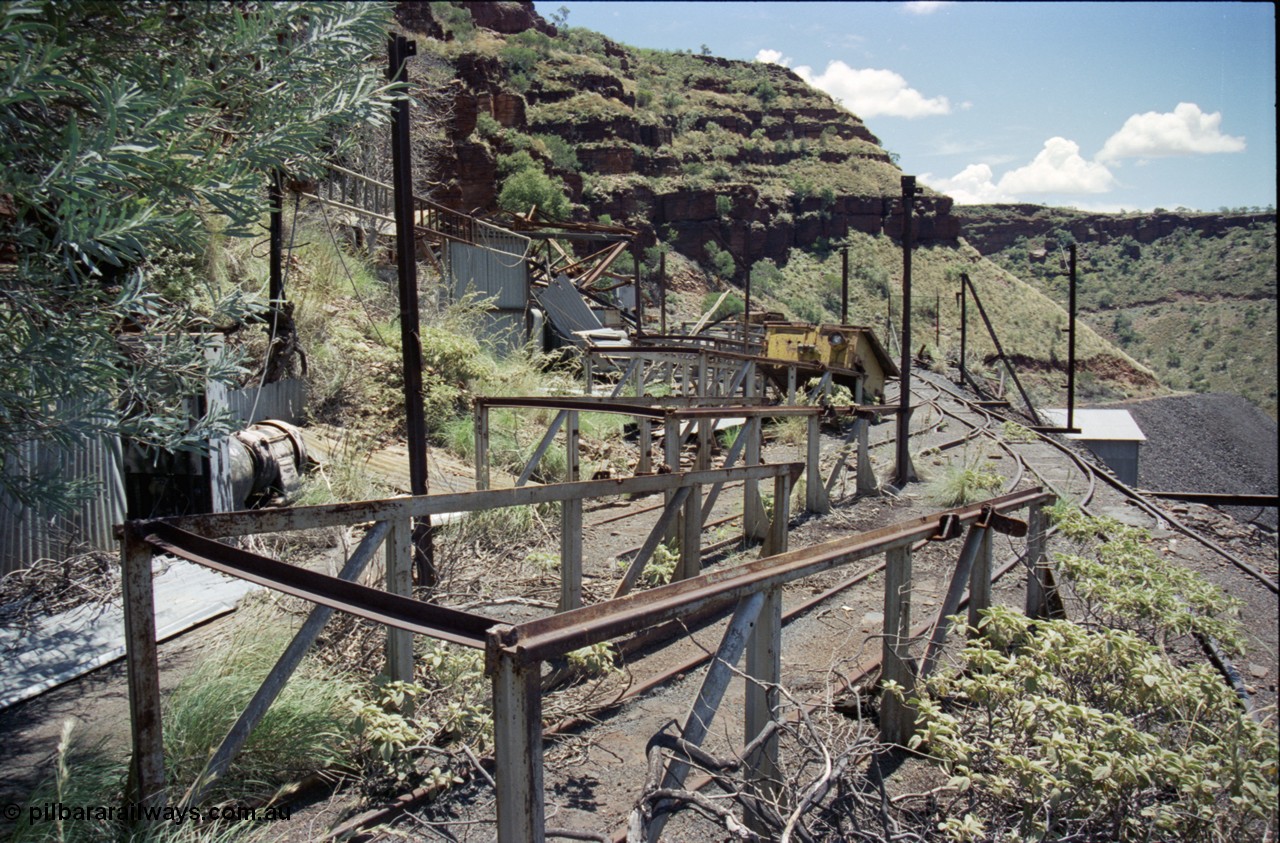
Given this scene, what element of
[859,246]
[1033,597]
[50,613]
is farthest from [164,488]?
[859,246]

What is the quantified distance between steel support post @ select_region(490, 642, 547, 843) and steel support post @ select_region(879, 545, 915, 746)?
251cm

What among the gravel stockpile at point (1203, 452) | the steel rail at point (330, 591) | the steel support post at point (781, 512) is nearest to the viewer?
the steel rail at point (330, 591)

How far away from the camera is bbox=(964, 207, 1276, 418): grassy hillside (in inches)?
1846

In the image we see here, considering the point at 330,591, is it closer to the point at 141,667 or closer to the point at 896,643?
the point at 141,667

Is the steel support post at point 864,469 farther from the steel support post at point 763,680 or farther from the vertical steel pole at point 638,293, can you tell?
the vertical steel pole at point 638,293

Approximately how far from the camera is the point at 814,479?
32.4 feet

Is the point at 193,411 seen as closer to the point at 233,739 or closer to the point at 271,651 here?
the point at 271,651

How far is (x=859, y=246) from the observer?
79500 millimetres

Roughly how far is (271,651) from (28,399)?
160cm

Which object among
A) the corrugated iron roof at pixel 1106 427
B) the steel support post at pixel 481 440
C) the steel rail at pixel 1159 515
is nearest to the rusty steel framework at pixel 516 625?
the steel rail at pixel 1159 515

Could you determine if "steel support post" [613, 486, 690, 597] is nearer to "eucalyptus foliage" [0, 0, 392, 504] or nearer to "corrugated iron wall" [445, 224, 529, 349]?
"eucalyptus foliage" [0, 0, 392, 504]

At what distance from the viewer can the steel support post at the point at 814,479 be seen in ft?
32.1

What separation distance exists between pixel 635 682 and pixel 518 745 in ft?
9.73

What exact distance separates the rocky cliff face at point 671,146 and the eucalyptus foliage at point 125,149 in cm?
4692
